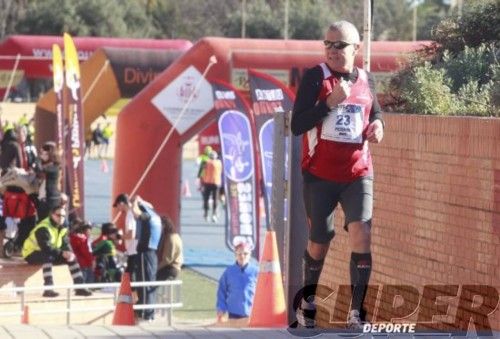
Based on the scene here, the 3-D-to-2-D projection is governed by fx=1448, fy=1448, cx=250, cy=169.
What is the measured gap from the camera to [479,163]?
841 cm

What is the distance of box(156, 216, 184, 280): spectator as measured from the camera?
17.6m

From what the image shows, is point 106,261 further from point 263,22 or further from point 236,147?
point 263,22

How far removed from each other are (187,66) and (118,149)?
197 cm

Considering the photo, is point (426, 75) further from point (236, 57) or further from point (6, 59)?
point (6, 59)

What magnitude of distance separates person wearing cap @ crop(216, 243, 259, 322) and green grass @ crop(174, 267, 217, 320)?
3.32 m

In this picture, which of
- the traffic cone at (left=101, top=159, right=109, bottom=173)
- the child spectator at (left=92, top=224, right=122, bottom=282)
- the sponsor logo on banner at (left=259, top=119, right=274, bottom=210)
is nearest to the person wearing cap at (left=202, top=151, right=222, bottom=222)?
the traffic cone at (left=101, top=159, right=109, bottom=173)

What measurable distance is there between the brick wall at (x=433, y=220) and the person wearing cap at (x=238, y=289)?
4269 mm

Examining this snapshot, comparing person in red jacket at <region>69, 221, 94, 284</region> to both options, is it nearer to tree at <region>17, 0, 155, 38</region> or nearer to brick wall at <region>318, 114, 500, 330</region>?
brick wall at <region>318, 114, 500, 330</region>

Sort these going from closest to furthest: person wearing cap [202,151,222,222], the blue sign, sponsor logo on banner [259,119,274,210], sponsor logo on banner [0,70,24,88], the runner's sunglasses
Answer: the runner's sunglasses, sponsor logo on banner [259,119,274,210], the blue sign, person wearing cap [202,151,222,222], sponsor logo on banner [0,70,24,88]

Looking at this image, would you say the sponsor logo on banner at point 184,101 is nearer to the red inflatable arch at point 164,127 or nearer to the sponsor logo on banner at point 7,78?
the red inflatable arch at point 164,127

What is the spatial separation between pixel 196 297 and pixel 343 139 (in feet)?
44.7

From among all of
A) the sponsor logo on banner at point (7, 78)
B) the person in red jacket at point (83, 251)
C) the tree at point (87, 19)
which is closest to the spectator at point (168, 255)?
the person in red jacket at point (83, 251)

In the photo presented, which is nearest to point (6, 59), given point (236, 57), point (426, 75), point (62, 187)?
point (236, 57)

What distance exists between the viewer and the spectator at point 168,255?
17594mm
